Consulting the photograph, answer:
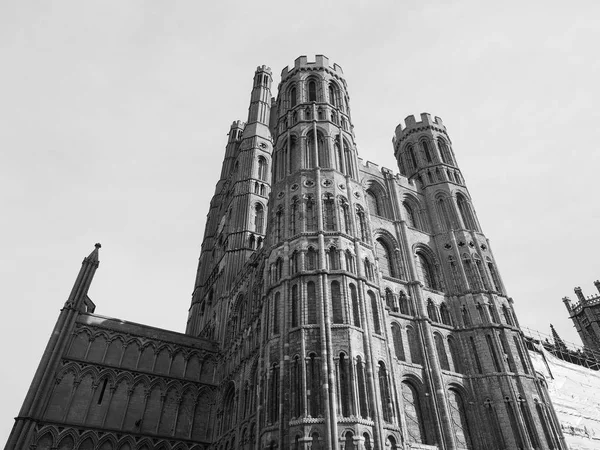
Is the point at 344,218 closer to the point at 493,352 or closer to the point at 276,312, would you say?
the point at 276,312

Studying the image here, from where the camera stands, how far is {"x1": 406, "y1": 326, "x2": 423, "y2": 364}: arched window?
27.3 m

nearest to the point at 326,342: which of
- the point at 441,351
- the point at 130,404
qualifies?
the point at 441,351

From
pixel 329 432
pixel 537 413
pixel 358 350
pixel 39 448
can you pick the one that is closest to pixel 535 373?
pixel 537 413

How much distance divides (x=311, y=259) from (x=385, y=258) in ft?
25.9

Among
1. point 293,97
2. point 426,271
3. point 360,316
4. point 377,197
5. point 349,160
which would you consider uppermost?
point 293,97

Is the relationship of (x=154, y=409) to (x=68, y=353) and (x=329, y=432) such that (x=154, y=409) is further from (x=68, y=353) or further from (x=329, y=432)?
(x=329, y=432)

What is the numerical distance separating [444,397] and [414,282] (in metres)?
7.81

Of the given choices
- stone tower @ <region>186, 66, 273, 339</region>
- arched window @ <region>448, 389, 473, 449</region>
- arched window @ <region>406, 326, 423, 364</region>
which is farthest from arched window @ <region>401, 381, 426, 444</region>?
stone tower @ <region>186, 66, 273, 339</region>

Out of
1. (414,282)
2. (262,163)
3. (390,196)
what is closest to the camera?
(414,282)

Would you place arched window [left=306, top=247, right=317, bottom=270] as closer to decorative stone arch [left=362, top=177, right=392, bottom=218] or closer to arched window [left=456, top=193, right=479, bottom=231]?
decorative stone arch [left=362, top=177, right=392, bottom=218]

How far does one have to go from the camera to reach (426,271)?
33906mm

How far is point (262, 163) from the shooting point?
184ft

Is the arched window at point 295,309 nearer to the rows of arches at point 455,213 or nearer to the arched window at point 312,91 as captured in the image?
the rows of arches at point 455,213

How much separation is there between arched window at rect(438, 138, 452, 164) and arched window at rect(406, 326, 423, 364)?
19.3 metres
